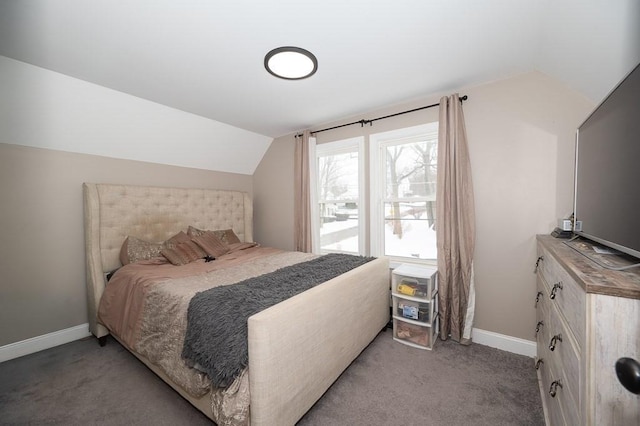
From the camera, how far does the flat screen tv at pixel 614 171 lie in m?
0.95

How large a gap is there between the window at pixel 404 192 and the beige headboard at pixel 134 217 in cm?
224

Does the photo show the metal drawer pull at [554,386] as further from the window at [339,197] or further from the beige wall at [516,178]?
the window at [339,197]

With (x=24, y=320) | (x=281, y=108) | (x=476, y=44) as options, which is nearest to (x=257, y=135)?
(x=281, y=108)

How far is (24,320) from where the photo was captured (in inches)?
86.4

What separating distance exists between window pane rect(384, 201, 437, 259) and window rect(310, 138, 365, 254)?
34cm

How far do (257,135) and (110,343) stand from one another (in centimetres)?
306

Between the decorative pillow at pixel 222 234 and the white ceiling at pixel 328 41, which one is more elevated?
the white ceiling at pixel 328 41

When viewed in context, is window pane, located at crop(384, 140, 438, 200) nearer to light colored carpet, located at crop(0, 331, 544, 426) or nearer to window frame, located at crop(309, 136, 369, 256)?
window frame, located at crop(309, 136, 369, 256)

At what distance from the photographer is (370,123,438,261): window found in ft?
8.98

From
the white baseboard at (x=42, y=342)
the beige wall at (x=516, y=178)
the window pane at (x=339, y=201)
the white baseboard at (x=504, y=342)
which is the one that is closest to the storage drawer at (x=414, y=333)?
the white baseboard at (x=504, y=342)

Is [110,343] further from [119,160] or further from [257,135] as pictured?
[257,135]

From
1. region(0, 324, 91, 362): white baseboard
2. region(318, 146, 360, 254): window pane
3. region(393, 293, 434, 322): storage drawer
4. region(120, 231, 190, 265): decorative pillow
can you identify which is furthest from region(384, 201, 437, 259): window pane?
region(0, 324, 91, 362): white baseboard

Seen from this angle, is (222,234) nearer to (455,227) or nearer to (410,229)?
(410,229)

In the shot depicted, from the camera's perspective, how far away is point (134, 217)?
2.75 m
